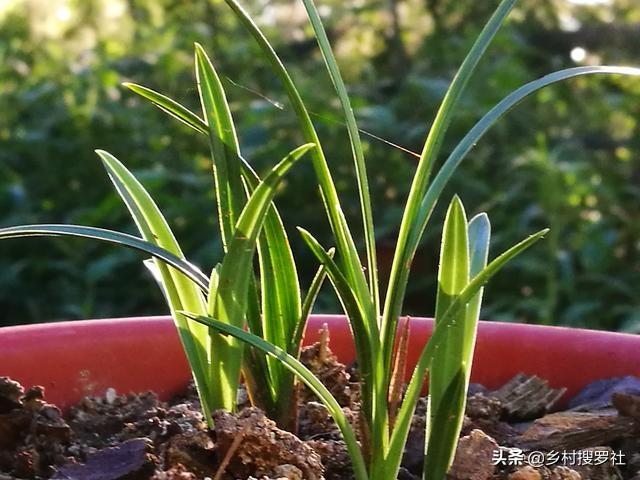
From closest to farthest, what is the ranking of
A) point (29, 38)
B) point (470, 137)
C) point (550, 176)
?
point (470, 137) < point (550, 176) < point (29, 38)


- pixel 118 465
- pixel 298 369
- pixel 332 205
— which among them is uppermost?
pixel 332 205

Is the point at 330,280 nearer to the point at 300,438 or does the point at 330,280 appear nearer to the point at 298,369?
the point at 298,369

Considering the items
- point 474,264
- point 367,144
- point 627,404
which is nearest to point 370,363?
point 474,264

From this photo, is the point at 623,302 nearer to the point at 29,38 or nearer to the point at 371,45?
the point at 371,45

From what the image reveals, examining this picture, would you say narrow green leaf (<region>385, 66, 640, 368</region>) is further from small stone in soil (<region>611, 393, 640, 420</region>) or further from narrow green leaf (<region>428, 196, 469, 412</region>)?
small stone in soil (<region>611, 393, 640, 420</region>)

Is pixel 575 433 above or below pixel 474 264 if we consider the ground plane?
below

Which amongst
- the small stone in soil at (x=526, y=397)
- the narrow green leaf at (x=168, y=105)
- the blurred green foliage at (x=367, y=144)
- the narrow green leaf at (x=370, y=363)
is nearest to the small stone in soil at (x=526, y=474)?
the narrow green leaf at (x=370, y=363)

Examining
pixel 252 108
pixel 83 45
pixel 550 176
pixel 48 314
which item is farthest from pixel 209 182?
pixel 83 45
